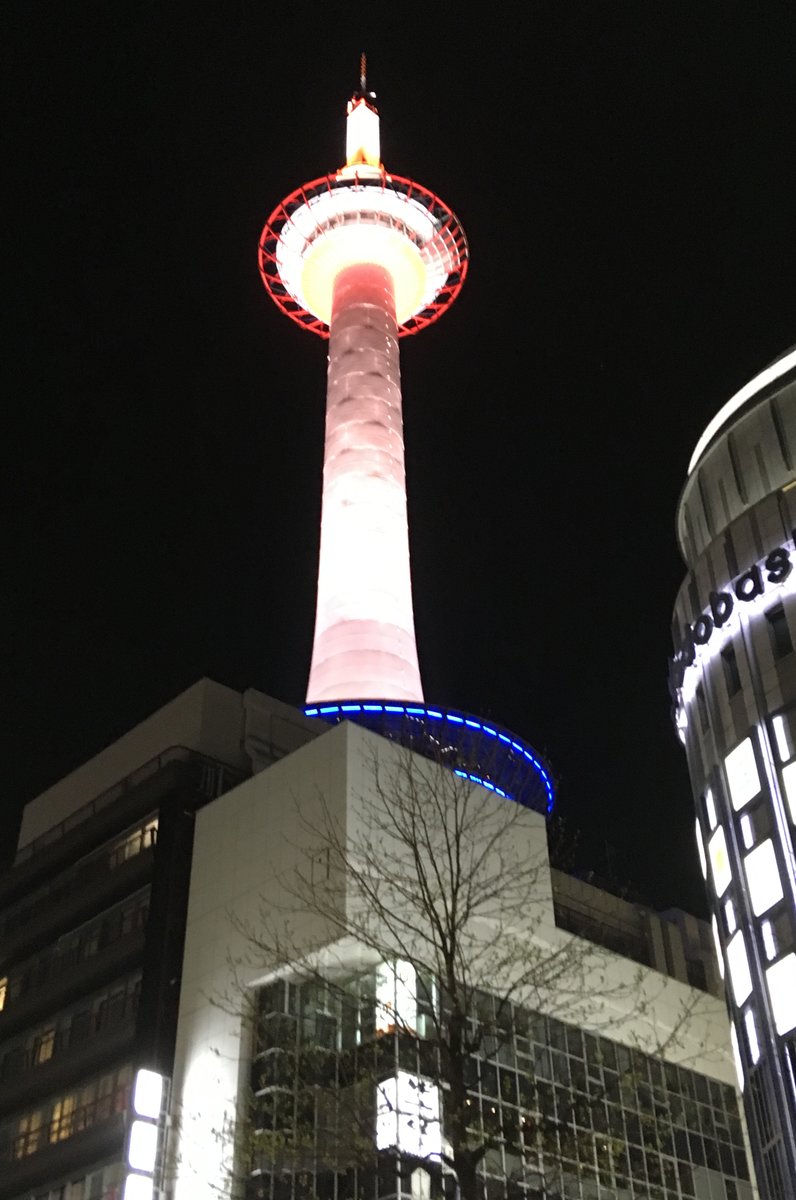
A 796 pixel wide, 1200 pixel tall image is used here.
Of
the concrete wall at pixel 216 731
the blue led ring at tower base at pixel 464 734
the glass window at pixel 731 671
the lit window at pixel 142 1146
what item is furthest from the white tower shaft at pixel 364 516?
the lit window at pixel 142 1146

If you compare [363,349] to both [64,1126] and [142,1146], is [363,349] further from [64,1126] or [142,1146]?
[142,1146]

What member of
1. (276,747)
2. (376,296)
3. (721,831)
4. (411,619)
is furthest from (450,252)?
(721,831)

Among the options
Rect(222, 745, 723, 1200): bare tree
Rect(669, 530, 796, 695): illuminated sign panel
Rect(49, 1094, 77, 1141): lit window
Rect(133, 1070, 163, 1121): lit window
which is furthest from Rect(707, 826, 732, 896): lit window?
Rect(49, 1094, 77, 1141): lit window

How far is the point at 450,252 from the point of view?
80.4 metres

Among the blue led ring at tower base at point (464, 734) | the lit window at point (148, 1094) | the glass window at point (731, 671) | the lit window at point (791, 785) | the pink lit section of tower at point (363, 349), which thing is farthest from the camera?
the pink lit section of tower at point (363, 349)

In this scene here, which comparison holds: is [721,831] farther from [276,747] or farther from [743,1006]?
[276,747]

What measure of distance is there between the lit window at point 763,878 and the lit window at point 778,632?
5.59 meters

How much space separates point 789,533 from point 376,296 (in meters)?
38.8

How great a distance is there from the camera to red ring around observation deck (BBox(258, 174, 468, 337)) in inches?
3078

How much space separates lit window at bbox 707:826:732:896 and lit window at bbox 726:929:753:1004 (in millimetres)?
1641

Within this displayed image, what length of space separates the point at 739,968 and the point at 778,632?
973 centimetres

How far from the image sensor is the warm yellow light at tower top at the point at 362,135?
272ft

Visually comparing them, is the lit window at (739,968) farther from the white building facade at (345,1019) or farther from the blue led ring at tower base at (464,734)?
the blue led ring at tower base at (464,734)

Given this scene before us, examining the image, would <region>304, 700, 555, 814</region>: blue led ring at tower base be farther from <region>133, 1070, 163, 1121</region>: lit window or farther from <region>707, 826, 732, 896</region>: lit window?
<region>133, 1070, 163, 1121</region>: lit window
